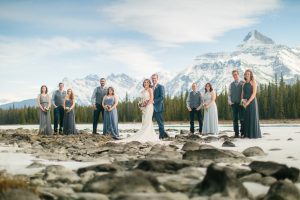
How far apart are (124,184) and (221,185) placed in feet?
4.07

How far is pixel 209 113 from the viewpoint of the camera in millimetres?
22797

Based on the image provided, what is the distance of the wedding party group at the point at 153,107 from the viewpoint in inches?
707

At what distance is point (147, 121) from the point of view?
61.2 ft

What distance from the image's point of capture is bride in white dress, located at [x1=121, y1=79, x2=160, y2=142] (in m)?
18.2

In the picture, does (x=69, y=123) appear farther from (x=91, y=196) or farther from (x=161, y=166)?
(x=91, y=196)

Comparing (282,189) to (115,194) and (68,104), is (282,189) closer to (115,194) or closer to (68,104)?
(115,194)

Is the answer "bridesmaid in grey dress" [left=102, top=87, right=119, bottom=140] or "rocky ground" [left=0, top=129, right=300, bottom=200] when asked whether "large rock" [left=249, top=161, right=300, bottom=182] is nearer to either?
"rocky ground" [left=0, top=129, right=300, bottom=200]

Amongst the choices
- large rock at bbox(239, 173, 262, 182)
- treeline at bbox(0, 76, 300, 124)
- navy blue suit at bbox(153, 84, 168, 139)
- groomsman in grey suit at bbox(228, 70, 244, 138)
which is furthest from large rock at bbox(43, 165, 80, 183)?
treeline at bbox(0, 76, 300, 124)

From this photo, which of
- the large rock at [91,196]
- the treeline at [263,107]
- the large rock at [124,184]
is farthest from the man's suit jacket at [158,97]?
the treeline at [263,107]

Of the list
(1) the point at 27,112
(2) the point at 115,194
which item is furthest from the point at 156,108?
(1) the point at 27,112

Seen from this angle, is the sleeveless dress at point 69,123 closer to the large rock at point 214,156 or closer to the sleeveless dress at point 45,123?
the sleeveless dress at point 45,123

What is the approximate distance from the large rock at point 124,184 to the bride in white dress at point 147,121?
11.9m

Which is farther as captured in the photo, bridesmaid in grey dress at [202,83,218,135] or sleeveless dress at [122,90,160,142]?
bridesmaid in grey dress at [202,83,218,135]

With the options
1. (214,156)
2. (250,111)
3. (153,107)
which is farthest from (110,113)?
(214,156)
